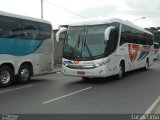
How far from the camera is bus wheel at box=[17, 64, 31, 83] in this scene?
1692 cm

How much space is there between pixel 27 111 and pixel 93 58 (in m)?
7.08

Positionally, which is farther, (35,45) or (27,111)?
(35,45)

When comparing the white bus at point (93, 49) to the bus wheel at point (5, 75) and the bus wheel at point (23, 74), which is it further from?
the bus wheel at point (5, 75)

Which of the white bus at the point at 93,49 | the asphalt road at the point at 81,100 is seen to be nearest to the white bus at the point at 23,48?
the white bus at the point at 93,49

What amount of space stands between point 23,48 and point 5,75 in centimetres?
172

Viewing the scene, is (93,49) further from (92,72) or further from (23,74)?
(23,74)

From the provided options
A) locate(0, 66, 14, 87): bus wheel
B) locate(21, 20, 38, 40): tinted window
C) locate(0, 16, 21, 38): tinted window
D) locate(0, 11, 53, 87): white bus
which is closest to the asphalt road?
locate(0, 66, 14, 87): bus wheel

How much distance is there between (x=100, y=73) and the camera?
16.2 metres

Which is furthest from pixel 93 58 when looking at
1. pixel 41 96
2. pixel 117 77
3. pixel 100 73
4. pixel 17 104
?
pixel 17 104

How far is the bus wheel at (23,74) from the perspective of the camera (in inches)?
666

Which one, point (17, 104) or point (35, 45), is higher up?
point (35, 45)

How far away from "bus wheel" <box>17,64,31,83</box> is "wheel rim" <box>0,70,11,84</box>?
0.97 metres

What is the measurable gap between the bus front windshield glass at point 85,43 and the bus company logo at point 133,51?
4.78 m

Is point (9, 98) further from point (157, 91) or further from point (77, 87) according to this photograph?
point (157, 91)
